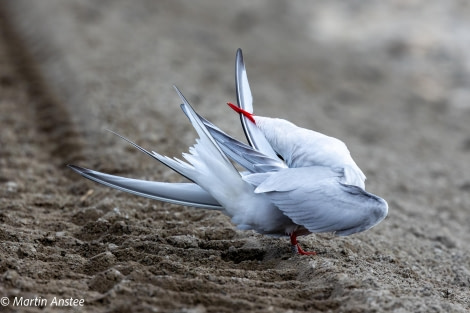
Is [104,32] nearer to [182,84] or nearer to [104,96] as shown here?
[182,84]

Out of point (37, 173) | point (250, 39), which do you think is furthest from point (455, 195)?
point (250, 39)

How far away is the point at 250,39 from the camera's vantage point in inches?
381

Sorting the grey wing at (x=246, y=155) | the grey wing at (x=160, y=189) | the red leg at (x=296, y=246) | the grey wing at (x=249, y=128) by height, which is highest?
the grey wing at (x=249, y=128)

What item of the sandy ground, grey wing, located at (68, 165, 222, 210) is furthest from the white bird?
the sandy ground

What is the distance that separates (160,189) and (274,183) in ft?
1.83

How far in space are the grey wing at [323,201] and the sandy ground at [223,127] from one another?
0.24m

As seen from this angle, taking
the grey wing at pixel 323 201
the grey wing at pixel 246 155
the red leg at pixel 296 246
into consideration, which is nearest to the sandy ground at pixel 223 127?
the red leg at pixel 296 246

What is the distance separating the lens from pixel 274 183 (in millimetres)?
3229

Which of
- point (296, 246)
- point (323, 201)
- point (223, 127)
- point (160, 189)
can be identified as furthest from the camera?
point (223, 127)

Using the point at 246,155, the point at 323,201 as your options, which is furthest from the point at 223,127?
the point at 323,201

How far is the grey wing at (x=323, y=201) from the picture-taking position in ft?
10.3

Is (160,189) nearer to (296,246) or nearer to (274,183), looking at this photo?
(274,183)

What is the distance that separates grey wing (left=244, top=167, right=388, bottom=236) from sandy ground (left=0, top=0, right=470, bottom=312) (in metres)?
0.24

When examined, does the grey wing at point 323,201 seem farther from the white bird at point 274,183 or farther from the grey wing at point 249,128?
the grey wing at point 249,128
